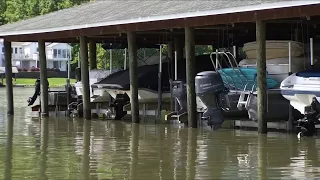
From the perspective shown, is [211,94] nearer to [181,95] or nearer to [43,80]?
[181,95]

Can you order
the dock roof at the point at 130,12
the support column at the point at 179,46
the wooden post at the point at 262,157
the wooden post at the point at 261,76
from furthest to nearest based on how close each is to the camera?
the support column at the point at 179,46 < the wooden post at the point at 261,76 < the dock roof at the point at 130,12 < the wooden post at the point at 262,157

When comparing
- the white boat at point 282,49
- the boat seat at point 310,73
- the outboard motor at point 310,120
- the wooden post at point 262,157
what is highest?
the white boat at point 282,49

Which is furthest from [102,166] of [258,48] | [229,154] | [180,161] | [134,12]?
[134,12]

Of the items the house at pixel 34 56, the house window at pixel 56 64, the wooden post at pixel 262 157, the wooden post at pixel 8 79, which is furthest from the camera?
the house window at pixel 56 64

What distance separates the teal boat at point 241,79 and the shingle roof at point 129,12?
1976 mm

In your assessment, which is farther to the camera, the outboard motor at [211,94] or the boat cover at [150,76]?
the boat cover at [150,76]

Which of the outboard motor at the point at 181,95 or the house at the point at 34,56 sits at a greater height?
the house at the point at 34,56

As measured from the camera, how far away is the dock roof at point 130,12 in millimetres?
16547

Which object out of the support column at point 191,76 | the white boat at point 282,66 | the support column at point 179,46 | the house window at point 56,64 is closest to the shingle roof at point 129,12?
the support column at point 191,76

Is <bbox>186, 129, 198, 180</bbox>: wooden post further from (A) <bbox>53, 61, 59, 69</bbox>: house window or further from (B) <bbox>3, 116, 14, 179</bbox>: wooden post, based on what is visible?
(A) <bbox>53, 61, 59, 69</bbox>: house window

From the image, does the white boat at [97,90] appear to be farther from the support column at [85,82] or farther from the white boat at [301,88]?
the white boat at [301,88]

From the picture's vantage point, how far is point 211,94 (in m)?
18.9

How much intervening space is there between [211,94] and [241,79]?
2.88 ft

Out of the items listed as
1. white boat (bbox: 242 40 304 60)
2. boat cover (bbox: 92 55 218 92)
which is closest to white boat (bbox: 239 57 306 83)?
white boat (bbox: 242 40 304 60)
